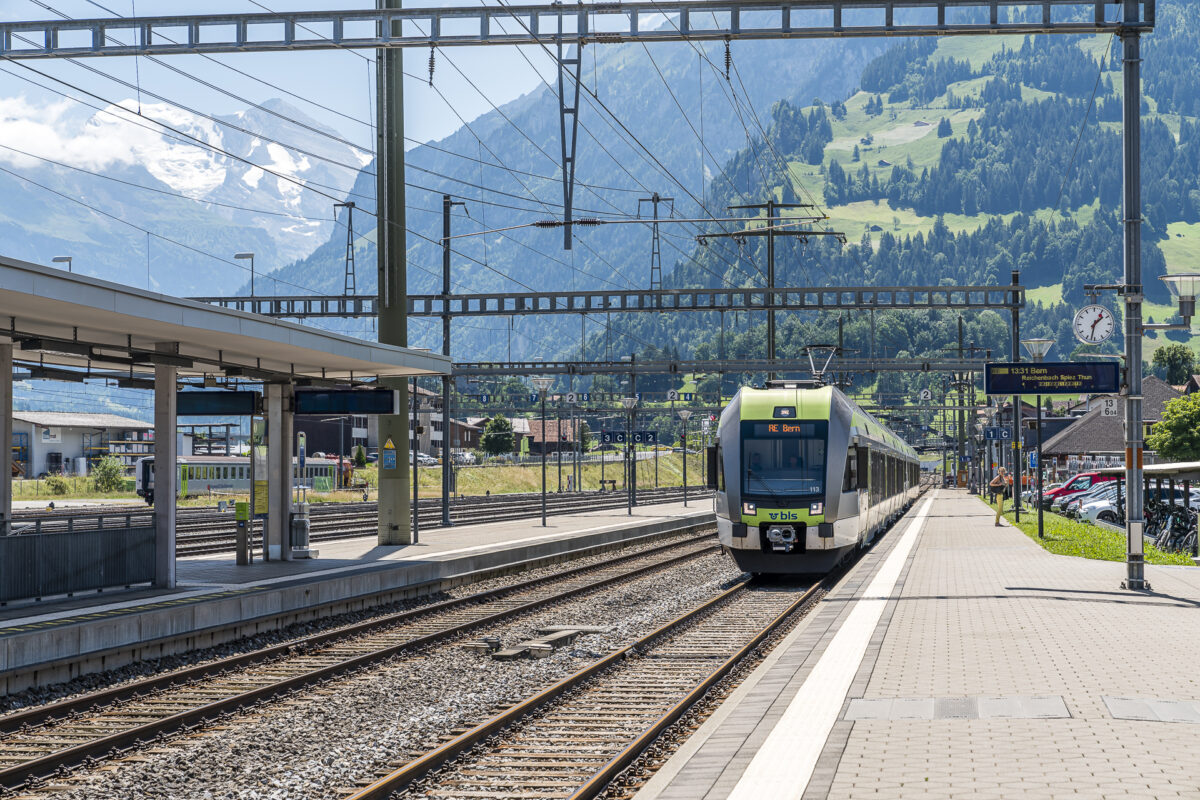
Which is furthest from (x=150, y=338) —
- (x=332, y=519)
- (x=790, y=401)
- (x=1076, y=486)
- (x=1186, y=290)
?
(x=1076, y=486)

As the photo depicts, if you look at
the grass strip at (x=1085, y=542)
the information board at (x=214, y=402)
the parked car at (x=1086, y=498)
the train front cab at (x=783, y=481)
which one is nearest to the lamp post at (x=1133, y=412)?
the train front cab at (x=783, y=481)

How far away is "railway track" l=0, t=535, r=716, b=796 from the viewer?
963 cm

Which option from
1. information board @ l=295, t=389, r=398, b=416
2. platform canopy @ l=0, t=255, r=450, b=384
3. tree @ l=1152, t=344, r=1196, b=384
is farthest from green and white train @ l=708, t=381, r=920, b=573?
tree @ l=1152, t=344, r=1196, b=384

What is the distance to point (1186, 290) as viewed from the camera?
1894 centimetres

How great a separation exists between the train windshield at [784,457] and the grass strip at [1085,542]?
6599 mm

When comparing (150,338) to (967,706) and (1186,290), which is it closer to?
(967,706)

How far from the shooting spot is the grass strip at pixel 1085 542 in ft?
81.3

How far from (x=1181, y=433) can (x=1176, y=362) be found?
68.1 metres

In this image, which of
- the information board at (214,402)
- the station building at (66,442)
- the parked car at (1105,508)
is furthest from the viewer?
the station building at (66,442)

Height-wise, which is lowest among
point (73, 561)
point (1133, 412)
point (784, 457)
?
point (73, 561)

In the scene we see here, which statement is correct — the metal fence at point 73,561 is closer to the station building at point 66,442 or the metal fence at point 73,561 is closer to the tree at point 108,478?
the tree at point 108,478

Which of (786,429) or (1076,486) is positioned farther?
(1076,486)

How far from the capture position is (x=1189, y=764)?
736cm

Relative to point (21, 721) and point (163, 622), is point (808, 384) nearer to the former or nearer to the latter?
point (163, 622)
